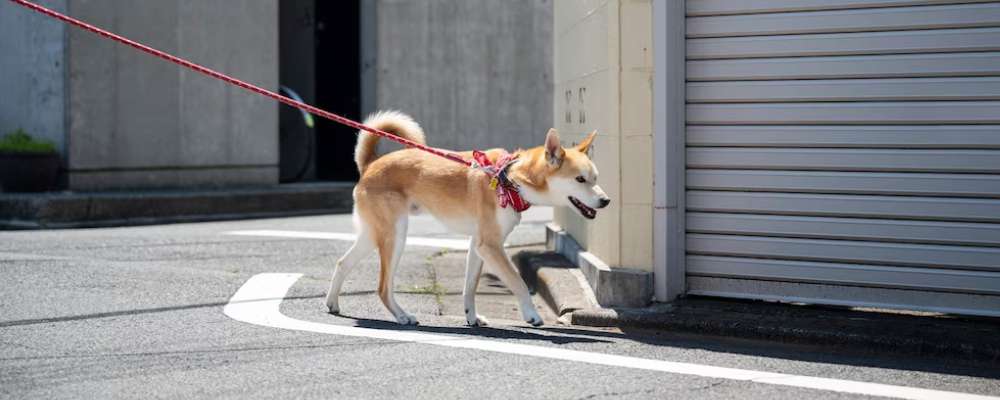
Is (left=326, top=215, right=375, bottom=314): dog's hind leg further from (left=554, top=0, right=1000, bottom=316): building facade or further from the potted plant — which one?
the potted plant

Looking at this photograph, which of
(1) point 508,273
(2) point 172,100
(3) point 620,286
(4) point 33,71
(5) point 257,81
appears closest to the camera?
(1) point 508,273

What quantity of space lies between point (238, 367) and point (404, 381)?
2.65 feet

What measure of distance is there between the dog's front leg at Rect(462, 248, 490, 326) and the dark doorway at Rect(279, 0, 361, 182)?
11214 millimetres

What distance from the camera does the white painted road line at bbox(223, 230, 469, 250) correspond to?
12102 millimetres

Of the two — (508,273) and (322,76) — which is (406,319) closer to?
(508,273)

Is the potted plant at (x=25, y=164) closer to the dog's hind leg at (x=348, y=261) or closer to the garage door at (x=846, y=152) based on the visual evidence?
the dog's hind leg at (x=348, y=261)

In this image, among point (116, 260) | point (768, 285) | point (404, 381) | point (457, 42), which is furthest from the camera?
point (457, 42)

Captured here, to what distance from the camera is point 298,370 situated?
5879 millimetres

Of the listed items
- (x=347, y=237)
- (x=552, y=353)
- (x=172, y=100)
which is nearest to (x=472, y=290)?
(x=552, y=353)

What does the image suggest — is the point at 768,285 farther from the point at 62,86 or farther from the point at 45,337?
the point at 62,86

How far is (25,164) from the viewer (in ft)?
46.6

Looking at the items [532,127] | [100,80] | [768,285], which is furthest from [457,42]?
[768,285]

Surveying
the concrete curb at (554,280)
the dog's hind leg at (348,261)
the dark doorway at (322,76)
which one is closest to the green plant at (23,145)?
the dark doorway at (322,76)

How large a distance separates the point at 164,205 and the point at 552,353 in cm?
922
